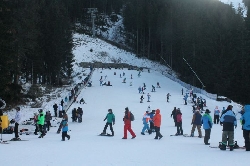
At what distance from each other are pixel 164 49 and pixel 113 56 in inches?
550

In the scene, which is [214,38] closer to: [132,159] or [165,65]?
[165,65]

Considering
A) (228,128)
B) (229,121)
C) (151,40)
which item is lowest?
(228,128)

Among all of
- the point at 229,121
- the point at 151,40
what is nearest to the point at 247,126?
the point at 229,121

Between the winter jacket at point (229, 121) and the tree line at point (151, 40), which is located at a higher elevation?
the tree line at point (151, 40)

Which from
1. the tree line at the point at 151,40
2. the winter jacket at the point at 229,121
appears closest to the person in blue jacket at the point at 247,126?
the winter jacket at the point at 229,121

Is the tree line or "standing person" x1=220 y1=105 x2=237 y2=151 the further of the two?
the tree line

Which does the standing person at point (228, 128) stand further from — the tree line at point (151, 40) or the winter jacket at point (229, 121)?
the tree line at point (151, 40)

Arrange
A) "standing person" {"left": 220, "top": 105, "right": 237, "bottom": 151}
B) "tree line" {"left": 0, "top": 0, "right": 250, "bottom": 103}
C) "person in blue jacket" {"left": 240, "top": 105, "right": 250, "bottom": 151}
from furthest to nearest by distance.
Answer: "tree line" {"left": 0, "top": 0, "right": 250, "bottom": 103} → "standing person" {"left": 220, "top": 105, "right": 237, "bottom": 151} → "person in blue jacket" {"left": 240, "top": 105, "right": 250, "bottom": 151}

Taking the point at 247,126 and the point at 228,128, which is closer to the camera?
the point at 247,126

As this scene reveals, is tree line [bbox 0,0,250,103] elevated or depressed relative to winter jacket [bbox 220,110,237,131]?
elevated

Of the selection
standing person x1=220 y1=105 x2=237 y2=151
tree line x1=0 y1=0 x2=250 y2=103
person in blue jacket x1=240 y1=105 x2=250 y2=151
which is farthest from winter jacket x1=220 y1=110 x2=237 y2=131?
tree line x1=0 y1=0 x2=250 y2=103

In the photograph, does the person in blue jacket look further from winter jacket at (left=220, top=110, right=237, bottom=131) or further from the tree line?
the tree line

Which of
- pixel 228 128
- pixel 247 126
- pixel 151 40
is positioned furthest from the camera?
pixel 151 40

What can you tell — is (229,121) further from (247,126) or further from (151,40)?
(151,40)
